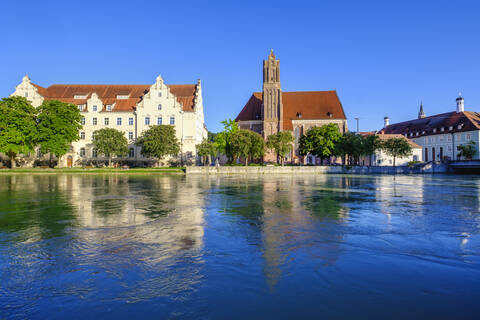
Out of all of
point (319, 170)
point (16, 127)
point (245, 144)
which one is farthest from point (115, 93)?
point (319, 170)

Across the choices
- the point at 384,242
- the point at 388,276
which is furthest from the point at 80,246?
the point at 384,242

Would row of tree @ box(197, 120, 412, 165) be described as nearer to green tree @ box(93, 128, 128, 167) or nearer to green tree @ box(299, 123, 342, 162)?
green tree @ box(299, 123, 342, 162)

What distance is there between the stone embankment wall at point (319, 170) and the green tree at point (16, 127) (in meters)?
31.1

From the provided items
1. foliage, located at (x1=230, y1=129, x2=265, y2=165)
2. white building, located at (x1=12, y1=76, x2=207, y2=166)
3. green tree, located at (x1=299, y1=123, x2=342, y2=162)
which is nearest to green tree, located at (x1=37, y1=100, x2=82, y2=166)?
white building, located at (x1=12, y1=76, x2=207, y2=166)

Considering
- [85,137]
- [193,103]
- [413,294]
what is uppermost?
[193,103]

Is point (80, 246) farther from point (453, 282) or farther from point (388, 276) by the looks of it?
point (453, 282)

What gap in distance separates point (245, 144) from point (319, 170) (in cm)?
1645

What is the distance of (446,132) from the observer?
97562 mm

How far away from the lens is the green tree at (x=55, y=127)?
6075 cm

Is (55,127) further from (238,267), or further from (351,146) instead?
(238,267)

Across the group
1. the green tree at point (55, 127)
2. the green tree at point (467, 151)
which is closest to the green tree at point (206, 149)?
the green tree at point (55, 127)

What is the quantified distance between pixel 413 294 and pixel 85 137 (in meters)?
80.6

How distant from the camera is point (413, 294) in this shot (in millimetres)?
5355

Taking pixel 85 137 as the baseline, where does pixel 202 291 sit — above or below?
below
